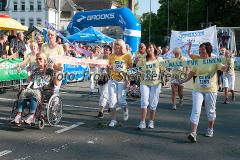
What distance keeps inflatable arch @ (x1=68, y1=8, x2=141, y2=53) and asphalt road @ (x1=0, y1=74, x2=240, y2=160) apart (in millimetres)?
6598

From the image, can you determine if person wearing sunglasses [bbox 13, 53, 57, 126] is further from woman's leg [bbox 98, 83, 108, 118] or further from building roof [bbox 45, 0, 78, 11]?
building roof [bbox 45, 0, 78, 11]

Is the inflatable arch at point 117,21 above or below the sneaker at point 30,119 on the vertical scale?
above

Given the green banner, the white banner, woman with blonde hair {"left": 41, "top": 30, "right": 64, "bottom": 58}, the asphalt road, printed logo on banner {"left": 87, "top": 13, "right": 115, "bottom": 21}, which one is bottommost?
the asphalt road

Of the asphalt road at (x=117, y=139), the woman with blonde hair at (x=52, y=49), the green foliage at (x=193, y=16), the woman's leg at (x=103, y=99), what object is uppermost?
the green foliage at (x=193, y=16)

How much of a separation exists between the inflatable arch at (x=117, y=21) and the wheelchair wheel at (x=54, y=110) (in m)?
8.66

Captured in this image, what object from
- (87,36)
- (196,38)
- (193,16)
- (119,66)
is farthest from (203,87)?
(193,16)

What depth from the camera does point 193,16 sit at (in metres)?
67.9

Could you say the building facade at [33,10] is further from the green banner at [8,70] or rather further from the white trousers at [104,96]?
the white trousers at [104,96]

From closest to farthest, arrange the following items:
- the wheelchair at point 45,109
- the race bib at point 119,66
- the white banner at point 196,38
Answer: the wheelchair at point 45,109 → the race bib at point 119,66 → the white banner at point 196,38

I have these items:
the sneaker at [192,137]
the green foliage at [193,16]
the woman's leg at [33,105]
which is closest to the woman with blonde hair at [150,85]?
the sneaker at [192,137]

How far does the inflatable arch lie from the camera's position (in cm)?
1767

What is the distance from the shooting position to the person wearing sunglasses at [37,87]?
27.7 feet

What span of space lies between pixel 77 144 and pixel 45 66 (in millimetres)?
2064

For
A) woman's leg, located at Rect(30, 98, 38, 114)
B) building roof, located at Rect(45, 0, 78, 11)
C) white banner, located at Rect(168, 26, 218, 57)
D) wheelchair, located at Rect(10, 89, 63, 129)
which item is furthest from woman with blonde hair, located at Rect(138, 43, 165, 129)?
building roof, located at Rect(45, 0, 78, 11)
